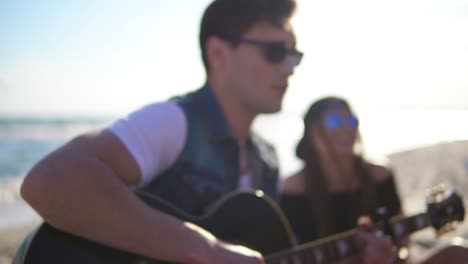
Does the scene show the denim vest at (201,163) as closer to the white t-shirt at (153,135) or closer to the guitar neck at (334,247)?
the white t-shirt at (153,135)

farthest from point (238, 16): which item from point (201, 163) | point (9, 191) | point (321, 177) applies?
point (9, 191)

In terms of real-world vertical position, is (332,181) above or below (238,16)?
below

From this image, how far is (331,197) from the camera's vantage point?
139 inches

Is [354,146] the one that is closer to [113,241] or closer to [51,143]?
[113,241]

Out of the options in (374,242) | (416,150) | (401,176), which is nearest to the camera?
(374,242)

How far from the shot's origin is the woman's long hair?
133 inches

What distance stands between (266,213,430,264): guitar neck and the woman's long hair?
89 centimetres

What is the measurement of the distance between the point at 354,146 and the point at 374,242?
1618mm

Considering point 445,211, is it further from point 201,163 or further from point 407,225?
point 201,163

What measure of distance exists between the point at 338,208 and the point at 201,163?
181 centimetres

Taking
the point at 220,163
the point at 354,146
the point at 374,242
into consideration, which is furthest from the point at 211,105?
the point at 354,146

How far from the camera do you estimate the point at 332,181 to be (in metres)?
3.62

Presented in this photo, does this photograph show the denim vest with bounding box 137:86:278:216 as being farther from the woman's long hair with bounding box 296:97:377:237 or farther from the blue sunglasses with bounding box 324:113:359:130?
the blue sunglasses with bounding box 324:113:359:130

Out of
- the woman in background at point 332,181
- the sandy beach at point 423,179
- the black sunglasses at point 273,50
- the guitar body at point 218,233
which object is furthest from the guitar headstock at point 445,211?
the sandy beach at point 423,179
